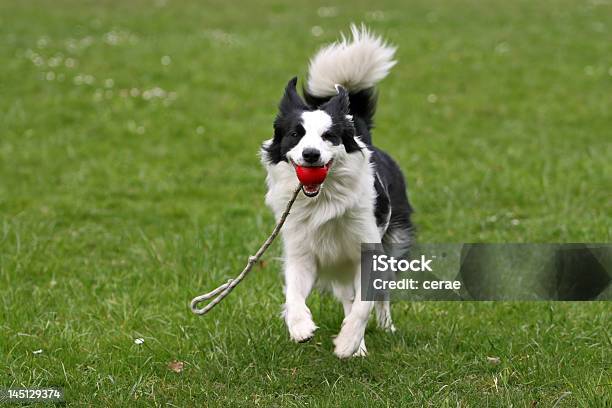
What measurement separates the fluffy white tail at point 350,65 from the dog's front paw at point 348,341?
1.63m

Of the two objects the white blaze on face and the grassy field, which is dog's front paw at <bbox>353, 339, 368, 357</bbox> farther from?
the white blaze on face

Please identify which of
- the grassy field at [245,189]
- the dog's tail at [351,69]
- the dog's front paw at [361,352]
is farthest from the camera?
the dog's tail at [351,69]

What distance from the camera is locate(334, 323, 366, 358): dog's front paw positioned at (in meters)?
4.21

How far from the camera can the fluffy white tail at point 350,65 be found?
5230mm

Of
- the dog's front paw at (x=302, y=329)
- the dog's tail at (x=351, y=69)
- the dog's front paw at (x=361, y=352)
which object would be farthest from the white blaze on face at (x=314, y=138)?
the dog's front paw at (x=361, y=352)

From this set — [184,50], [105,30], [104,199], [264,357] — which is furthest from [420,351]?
[105,30]

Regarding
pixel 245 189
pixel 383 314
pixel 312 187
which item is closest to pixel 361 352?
pixel 383 314

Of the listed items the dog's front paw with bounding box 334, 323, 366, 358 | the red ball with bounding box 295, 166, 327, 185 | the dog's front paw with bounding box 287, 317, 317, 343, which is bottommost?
the dog's front paw with bounding box 334, 323, 366, 358

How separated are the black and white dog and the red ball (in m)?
0.03

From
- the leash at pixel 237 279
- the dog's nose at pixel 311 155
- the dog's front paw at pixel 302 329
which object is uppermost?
the dog's nose at pixel 311 155

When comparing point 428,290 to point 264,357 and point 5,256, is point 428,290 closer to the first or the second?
point 264,357

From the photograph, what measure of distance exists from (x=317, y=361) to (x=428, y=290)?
1.26 meters

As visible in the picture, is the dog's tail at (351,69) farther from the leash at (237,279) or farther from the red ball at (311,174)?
the red ball at (311,174)

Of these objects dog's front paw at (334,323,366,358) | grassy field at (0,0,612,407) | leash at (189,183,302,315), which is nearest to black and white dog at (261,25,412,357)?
dog's front paw at (334,323,366,358)
